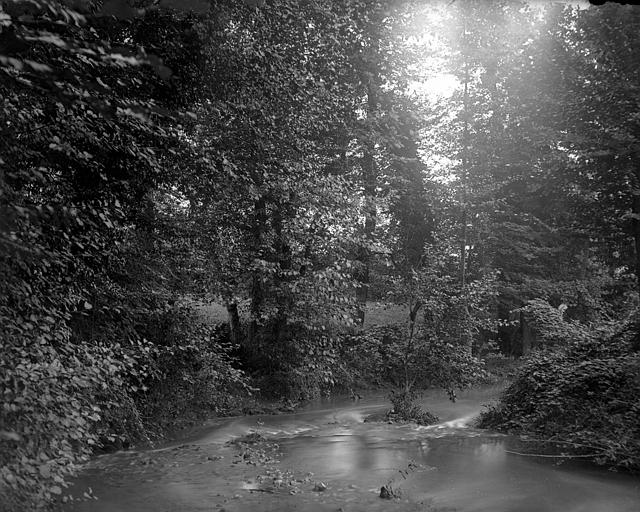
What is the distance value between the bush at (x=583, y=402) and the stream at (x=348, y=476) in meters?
0.37

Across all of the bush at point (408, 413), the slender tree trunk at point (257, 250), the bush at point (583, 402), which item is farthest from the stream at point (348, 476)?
the slender tree trunk at point (257, 250)

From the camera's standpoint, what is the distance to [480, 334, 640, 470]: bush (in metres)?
8.17

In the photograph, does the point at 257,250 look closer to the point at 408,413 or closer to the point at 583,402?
the point at 408,413

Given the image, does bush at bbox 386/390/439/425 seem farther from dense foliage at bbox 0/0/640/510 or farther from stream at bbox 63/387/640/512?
stream at bbox 63/387/640/512

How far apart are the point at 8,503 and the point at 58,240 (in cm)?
262

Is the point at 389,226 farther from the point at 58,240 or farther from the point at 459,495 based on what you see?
the point at 58,240

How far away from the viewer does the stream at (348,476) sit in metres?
7.04

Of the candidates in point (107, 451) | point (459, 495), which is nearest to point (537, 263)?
point (459, 495)

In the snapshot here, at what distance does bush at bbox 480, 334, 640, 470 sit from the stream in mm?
369

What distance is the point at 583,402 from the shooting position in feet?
31.2

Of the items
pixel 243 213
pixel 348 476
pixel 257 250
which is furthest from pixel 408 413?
pixel 243 213

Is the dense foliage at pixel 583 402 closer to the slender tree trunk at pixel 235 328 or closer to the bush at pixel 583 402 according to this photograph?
the bush at pixel 583 402

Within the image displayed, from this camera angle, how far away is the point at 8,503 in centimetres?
353

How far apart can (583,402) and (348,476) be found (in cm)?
422
